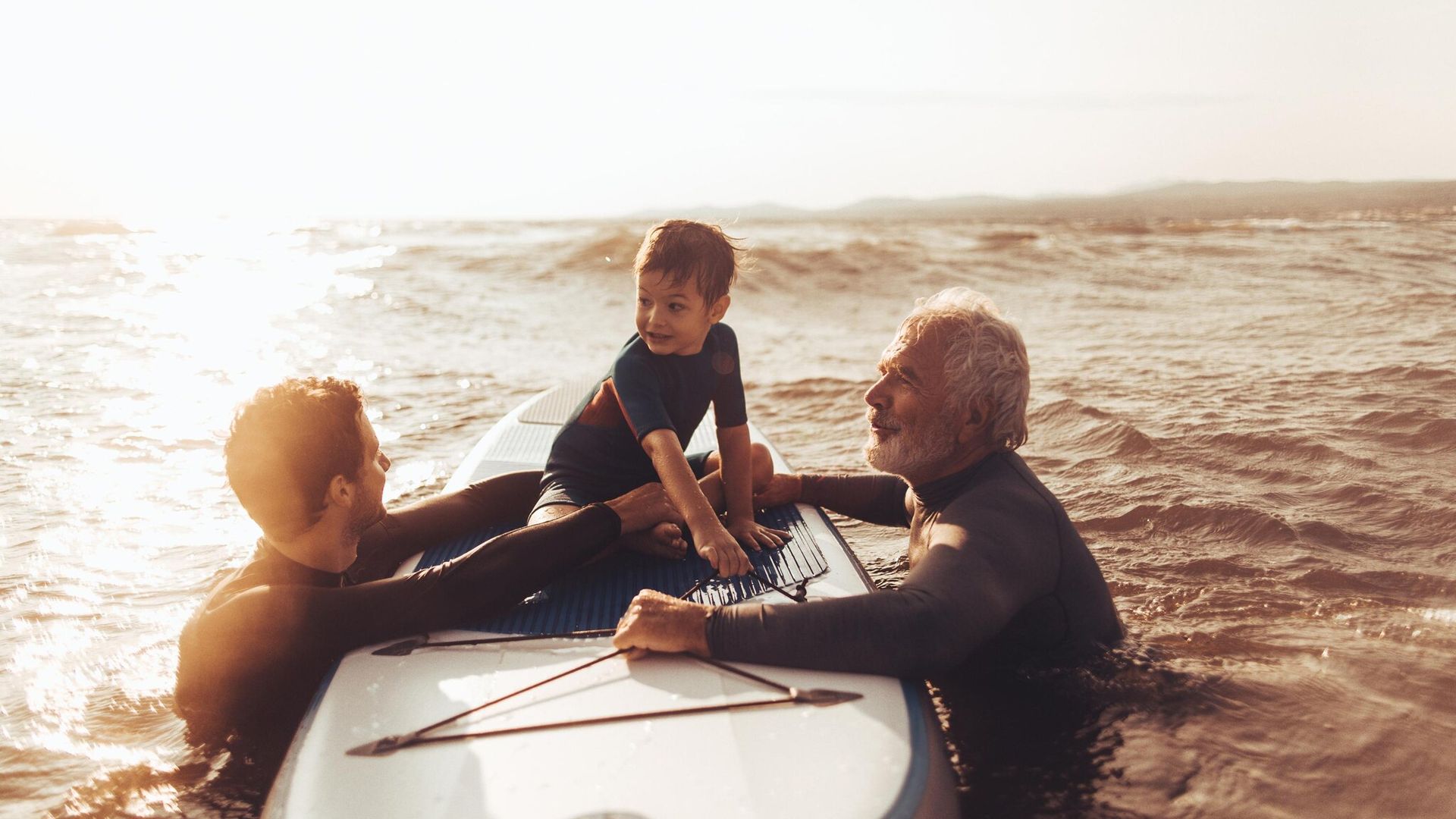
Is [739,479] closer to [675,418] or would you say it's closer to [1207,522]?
[675,418]

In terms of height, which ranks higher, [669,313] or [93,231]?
[93,231]

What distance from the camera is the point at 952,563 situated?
2.46 m

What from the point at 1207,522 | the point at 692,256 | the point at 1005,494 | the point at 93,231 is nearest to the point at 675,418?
the point at 692,256

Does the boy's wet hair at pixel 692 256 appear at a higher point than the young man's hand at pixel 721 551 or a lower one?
higher

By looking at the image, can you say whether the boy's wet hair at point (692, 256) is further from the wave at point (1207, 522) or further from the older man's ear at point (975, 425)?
the wave at point (1207, 522)

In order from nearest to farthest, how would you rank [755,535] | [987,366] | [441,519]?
[987,366]
[755,535]
[441,519]

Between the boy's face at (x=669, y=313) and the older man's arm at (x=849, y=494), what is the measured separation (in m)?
0.84

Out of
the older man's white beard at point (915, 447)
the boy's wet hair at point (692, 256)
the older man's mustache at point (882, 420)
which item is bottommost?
the older man's white beard at point (915, 447)

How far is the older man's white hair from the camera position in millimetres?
2768

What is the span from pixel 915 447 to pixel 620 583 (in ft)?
3.41

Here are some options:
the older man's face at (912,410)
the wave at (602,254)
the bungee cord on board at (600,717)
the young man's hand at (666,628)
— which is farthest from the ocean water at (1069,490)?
the wave at (602,254)

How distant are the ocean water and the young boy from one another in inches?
37.0

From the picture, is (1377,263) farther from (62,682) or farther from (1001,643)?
(62,682)

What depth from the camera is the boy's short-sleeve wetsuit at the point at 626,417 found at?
131 inches
